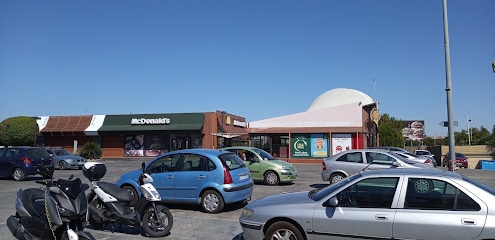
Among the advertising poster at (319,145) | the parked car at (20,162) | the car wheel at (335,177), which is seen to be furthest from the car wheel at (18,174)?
the advertising poster at (319,145)

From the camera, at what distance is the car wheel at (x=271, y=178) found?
52.6ft

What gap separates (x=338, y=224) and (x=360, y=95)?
6477cm

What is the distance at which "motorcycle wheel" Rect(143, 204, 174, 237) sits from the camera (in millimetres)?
7438

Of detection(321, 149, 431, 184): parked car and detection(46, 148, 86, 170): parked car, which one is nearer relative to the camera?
detection(321, 149, 431, 184): parked car

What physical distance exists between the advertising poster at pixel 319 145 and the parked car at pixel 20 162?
23058 millimetres

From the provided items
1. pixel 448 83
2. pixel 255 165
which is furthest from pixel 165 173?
pixel 448 83

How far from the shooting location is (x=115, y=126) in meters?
42.5

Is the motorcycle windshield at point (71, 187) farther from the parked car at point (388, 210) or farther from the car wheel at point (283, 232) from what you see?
the car wheel at point (283, 232)

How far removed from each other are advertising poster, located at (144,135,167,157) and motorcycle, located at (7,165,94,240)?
117 ft

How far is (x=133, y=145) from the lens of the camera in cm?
4231

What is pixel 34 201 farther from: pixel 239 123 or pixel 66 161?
pixel 239 123

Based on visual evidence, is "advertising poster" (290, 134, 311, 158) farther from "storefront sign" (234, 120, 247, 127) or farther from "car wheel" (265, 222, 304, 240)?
"car wheel" (265, 222, 304, 240)

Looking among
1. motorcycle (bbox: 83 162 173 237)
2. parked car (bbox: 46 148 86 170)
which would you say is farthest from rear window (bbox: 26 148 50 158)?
motorcycle (bbox: 83 162 173 237)

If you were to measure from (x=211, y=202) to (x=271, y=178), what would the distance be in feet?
21.4
